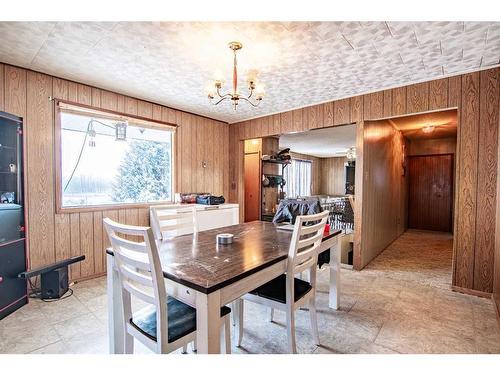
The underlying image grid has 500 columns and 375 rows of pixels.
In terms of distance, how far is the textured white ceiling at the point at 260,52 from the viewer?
1.90m

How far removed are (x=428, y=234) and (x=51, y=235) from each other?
23.2 ft

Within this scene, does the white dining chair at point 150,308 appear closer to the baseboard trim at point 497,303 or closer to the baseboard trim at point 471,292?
the baseboard trim at point 497,303

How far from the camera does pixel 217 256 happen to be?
1521 mm

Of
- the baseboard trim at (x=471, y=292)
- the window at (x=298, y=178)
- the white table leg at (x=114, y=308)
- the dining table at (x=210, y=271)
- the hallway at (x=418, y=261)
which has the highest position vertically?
the window at (x=298, y=178)

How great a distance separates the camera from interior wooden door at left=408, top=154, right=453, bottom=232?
608cm

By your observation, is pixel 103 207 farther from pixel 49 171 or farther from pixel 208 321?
pixel 208 321

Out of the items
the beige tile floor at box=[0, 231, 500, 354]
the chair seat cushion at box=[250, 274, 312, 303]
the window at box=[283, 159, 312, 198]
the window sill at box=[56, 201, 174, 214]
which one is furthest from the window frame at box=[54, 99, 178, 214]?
the window at box=[283, 159, 312, 198]

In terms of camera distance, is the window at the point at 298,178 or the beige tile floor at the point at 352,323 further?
the window at the point at 298,178

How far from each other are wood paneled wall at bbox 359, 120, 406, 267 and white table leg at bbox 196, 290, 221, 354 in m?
2.84

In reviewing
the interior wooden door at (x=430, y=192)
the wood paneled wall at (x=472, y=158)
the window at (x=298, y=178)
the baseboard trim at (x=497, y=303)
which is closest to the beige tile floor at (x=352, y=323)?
the baseboard trim at (x=497, y=303)

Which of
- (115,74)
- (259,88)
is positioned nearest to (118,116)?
(115,74)

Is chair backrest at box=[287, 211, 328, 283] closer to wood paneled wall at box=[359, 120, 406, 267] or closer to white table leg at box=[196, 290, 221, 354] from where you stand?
white table leg at box=[196, 290, 221, 354]

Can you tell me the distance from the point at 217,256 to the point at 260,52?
182 centimetres

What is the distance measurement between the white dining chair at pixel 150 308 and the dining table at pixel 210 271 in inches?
3.9
